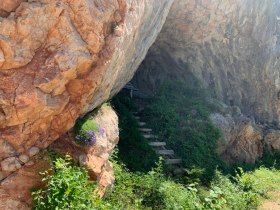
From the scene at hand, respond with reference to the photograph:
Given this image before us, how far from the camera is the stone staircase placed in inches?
387

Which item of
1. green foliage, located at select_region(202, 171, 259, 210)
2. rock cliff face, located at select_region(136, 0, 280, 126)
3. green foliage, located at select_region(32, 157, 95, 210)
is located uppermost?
rock cliff face, located at select_region(136, 0, 280, 126)

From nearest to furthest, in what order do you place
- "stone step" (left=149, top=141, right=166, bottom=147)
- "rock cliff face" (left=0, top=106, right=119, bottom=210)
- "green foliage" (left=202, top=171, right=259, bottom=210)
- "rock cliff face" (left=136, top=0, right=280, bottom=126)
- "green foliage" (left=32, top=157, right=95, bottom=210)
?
"green foliage" (left=32, top=157, right=95, bottom=210), "rock cliff face" (left=0, top=106, right=119, bottom=210), "green foliage" (left=202, top=171, right=259, bottom=210), "stone step" (left=149, top=141, right=166, bottom=147), "rock cliff face" (left=136, top=0, right=280, bottom=126)

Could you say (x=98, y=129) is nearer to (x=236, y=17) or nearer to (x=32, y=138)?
(x=32, y=138)

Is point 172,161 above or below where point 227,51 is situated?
below

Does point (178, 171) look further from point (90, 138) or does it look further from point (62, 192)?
point (62, 192)

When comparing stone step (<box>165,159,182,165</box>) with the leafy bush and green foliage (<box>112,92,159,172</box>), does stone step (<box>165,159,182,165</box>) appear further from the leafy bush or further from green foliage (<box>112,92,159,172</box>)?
the leafy bush

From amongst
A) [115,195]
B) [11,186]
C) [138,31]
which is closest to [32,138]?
[11,186]

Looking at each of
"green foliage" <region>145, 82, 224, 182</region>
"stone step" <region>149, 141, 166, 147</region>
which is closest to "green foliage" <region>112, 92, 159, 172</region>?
"stone step" <region>149, 141, 166, 147</region>

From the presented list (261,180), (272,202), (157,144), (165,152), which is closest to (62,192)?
(165,152)

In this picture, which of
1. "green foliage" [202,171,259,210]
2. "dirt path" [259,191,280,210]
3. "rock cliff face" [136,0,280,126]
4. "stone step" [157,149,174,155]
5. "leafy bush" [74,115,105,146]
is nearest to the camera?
"leafy bush" [74,115,105,146]

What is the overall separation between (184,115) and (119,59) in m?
5.62

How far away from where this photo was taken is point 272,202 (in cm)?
1013

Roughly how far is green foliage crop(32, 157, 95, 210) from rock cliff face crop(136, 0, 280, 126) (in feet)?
26.5

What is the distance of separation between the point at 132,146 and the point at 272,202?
181 inches
